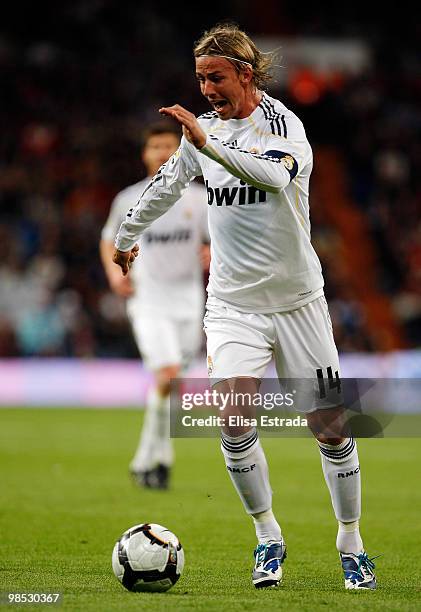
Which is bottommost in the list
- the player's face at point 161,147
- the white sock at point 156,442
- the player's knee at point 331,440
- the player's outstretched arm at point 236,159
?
the player's knee at point 331,440

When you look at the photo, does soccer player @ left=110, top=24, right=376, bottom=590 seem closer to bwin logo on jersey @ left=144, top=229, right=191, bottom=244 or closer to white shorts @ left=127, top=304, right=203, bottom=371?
white shorts @ left=127, top=304, right=203, bottom=371

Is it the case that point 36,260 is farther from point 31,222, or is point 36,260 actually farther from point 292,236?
point 292,236

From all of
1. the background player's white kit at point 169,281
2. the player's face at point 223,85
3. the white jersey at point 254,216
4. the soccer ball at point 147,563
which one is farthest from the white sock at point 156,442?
the player's face at point 223,85

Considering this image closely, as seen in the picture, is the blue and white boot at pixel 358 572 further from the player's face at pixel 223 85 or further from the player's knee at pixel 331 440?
the player's face at pixel 223 85

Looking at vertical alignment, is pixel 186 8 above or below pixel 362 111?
above

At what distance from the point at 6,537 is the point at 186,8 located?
22.1m

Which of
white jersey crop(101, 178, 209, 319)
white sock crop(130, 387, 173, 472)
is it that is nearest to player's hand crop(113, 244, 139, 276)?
white sock crop(130, 387, 173, 472)

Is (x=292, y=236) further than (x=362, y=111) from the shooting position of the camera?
No

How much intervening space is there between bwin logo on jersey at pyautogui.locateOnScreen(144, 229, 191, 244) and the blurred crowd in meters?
7.26

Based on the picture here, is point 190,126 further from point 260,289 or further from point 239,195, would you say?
point 260,289

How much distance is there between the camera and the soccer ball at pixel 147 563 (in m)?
5.00

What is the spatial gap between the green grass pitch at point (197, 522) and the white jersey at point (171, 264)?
151 centimetres

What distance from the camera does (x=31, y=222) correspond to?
65.9 feet

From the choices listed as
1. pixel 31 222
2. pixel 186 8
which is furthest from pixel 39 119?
pixel 186 8
